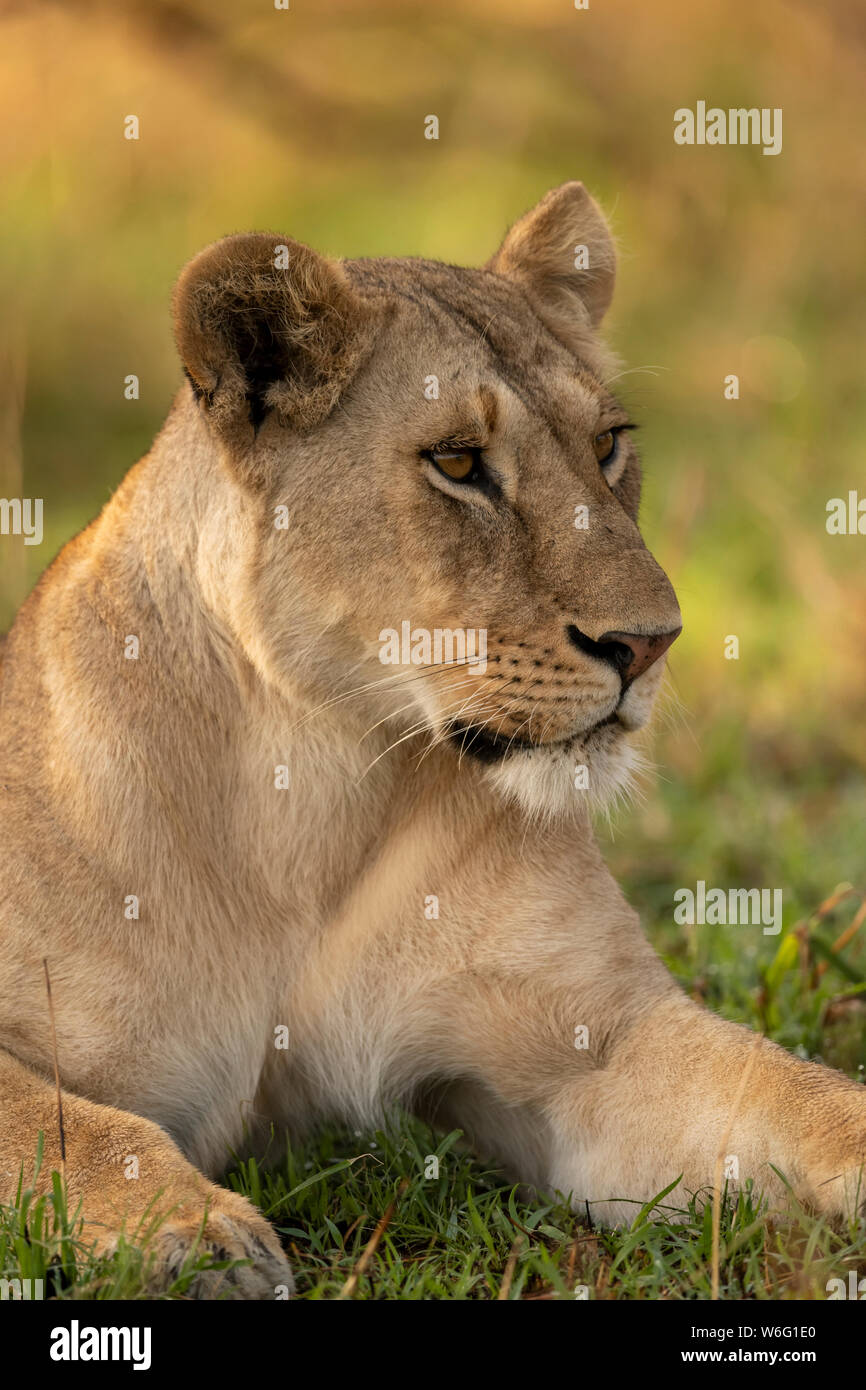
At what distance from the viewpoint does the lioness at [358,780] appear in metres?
2.61

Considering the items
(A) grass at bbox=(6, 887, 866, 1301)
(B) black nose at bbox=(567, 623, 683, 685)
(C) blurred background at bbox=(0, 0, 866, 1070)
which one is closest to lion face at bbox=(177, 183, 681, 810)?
(B) black nose at bbox=(567, 623, 683, 685)

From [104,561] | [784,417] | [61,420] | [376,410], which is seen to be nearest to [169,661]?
[104,561]

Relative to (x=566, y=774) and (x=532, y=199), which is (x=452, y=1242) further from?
(x=532, y=199)

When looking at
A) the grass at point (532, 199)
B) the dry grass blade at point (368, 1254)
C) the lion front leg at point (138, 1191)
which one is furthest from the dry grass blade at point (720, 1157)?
the grass at point (532, 199)

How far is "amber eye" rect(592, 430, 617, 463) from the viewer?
2917mm

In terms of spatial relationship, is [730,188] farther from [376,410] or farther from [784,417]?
[376,410]

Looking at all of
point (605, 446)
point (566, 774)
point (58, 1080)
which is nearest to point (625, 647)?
point (566, 774)

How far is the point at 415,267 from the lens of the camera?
302 cm

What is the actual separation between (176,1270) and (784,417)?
6.56m

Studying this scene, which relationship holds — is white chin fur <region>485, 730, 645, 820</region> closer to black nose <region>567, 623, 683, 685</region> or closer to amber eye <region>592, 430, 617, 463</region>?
black nose <region>567, 623, 683, 685</region>

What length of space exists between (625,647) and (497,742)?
27 cm

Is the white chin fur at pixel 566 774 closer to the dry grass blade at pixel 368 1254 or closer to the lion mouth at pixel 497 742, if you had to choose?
the lion mouth at pixel 497 742

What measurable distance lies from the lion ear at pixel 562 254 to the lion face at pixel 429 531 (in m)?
0.56

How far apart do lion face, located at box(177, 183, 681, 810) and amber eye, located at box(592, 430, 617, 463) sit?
5.2 inches
